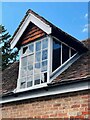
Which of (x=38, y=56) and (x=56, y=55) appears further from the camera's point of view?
(x=38, y=56)

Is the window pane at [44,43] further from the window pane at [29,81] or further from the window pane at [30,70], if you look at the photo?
the window pane at [29,81]

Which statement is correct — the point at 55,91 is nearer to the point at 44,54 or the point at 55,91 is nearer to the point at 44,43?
the point at 44,54

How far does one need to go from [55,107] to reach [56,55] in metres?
1.84

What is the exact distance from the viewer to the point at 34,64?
9750 millimetres

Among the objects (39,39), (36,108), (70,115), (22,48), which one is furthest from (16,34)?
(70,115)

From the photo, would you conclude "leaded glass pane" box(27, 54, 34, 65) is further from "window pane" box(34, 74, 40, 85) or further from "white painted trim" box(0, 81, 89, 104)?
"white painted trim" box(0, 81, 89, 104)

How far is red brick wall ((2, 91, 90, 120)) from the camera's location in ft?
25.6

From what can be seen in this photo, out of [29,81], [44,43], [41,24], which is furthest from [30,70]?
[41,24]

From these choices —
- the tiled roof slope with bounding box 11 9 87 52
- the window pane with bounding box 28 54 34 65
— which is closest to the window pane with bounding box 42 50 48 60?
the window pane with bounding box 28 54 34 65

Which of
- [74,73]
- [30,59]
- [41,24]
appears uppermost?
[41,24]

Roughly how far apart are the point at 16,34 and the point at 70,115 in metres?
4.16

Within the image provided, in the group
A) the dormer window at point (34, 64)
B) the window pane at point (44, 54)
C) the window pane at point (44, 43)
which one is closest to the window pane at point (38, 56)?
the dormer window at point (34, 64)

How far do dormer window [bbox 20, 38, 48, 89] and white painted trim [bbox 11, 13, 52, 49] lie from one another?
416 mm

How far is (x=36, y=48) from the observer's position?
997 cm
